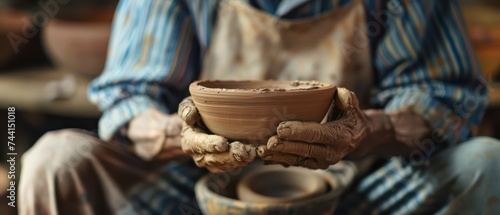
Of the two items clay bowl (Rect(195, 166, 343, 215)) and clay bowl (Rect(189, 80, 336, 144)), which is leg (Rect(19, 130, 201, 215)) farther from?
clay bowl (Rect(189, 80, 336, 144))

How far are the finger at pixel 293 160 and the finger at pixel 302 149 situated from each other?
1 cm

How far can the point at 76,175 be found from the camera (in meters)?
0.96

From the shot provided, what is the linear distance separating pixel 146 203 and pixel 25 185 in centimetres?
25

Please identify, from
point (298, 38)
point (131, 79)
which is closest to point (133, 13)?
point (131, 79)

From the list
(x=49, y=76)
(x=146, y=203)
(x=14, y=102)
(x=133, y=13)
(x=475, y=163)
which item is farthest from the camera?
(x=49, y=76)

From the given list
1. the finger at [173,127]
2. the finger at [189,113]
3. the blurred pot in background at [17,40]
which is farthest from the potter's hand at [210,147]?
the blurred pot in background at [17,40]

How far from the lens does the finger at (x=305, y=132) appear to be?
705 millimetres

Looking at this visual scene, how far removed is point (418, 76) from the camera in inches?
42.9

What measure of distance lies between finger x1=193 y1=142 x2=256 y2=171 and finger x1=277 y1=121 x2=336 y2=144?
0.05 m

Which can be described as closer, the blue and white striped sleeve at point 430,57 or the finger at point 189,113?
the finger at point 189,113

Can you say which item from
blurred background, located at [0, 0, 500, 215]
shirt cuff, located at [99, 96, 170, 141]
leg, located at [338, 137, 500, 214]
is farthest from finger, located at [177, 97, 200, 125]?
blurred background, located at [0, 0, 500, 215]

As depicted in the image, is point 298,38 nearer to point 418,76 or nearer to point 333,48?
point 333,48

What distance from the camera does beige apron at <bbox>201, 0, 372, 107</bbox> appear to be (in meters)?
1.11

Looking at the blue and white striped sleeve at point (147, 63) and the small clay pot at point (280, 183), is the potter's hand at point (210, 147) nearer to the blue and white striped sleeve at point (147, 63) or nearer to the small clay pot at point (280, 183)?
the small clay pot at point (280, 183)
